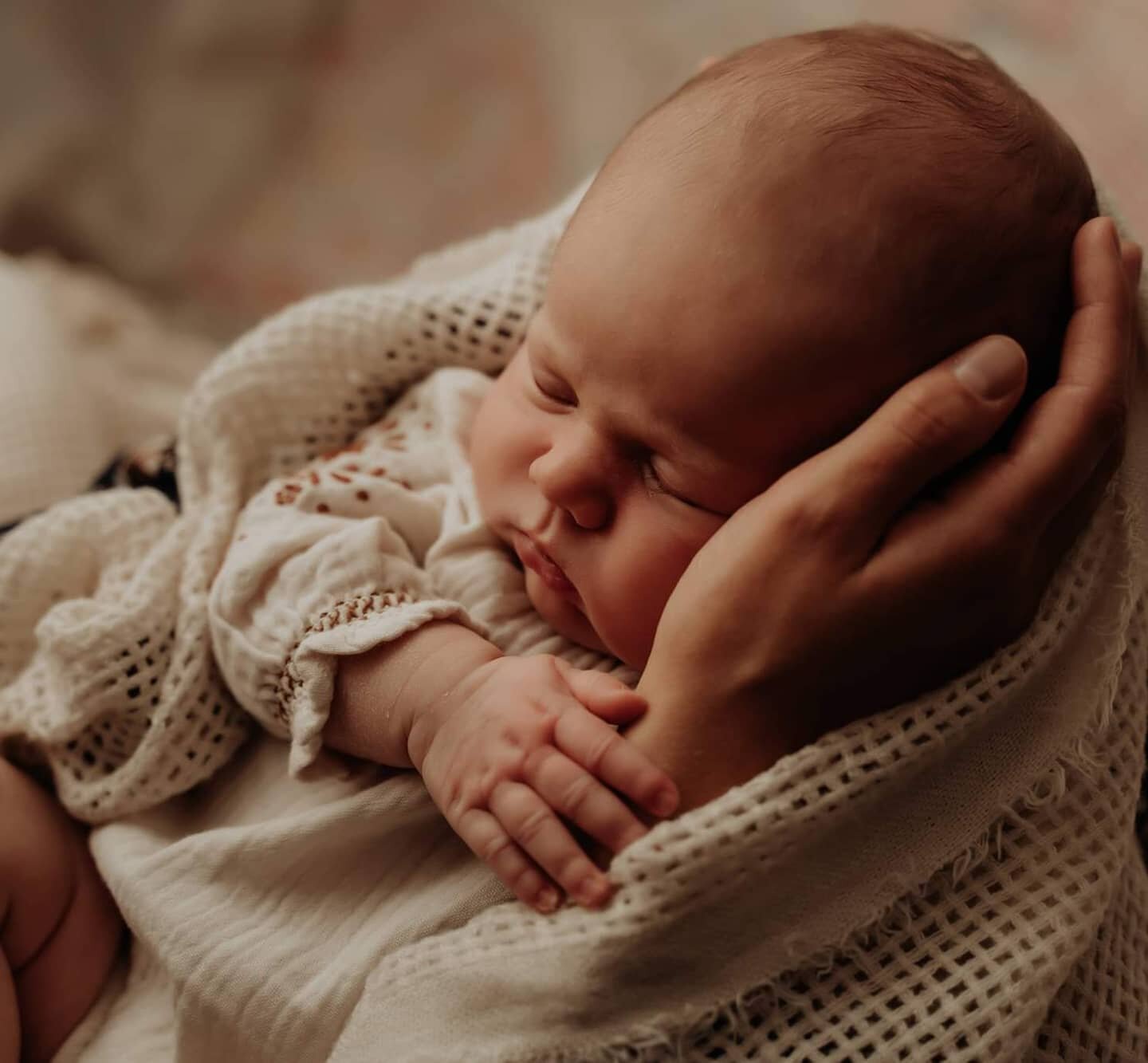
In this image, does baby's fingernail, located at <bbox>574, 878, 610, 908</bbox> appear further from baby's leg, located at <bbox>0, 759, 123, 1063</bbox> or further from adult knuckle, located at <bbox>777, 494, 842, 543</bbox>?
baby's leg, located at <bbox>0, 759, 123, 1063</bbox>

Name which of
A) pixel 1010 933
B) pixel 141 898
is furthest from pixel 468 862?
pixel 1010 933

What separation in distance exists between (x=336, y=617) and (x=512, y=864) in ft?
0.71

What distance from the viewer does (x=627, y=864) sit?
0.64 m

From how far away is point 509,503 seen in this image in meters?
0.82

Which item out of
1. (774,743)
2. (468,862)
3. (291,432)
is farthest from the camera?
(291,432)

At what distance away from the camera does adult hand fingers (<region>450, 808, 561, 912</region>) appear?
2.20 ft

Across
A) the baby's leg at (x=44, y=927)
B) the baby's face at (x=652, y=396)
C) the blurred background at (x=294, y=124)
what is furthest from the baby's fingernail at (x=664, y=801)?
the blurred background at (x=294, y=124)

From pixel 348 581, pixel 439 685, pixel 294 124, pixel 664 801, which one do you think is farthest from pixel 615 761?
pixel 294 124

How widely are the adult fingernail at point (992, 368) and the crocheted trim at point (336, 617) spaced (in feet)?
1.19

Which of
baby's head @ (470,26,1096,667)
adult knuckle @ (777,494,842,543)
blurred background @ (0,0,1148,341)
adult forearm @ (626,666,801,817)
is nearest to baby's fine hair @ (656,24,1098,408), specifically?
baby's head @ (470,26,1096,667)

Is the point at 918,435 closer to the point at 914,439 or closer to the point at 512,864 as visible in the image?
the point at 914,439

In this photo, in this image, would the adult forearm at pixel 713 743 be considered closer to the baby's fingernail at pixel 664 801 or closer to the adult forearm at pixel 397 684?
the baby's fingernail at pixel 664 801

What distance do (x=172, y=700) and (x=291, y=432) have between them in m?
0.24

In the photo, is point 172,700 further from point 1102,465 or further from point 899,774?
point 1102,465
